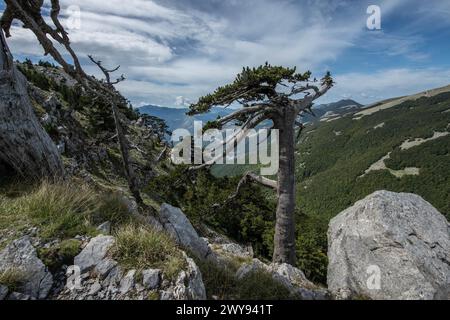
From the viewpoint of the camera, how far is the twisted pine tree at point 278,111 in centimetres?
959

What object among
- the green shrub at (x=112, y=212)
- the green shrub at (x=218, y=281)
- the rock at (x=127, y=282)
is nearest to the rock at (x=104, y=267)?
the rock at (x=127, y=282)

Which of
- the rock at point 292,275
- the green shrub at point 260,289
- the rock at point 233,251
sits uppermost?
the green shrub at point 260,289

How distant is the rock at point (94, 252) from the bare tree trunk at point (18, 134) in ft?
12.1

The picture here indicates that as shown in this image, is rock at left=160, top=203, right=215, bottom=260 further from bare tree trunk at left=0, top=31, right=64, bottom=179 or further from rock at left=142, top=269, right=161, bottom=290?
bare tree trunk at left=0, top=31, right=64, bottom=179

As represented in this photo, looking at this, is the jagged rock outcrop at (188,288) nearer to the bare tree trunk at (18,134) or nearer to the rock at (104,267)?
the rock at (104,267)

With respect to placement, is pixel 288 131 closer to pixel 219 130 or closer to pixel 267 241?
pixel 219 130

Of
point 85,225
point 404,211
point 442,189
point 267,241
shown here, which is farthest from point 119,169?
point 442,189

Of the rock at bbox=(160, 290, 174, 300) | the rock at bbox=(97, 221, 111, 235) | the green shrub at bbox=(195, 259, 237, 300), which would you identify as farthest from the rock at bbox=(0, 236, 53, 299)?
the green shrub at bbox=(195, 259, 237, 300)

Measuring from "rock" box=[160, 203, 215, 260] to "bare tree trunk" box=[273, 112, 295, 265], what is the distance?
2.80 metres

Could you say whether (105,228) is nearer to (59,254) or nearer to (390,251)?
(59,254)

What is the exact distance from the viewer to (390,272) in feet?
24.2

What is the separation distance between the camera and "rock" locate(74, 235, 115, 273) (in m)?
5.27

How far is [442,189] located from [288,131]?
209182mm

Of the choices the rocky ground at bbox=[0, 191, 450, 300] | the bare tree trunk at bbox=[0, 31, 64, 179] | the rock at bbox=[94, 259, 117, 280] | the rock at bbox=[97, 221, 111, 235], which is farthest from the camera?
the bare tree trunk at bbox=[0, 31, 64, 179]
